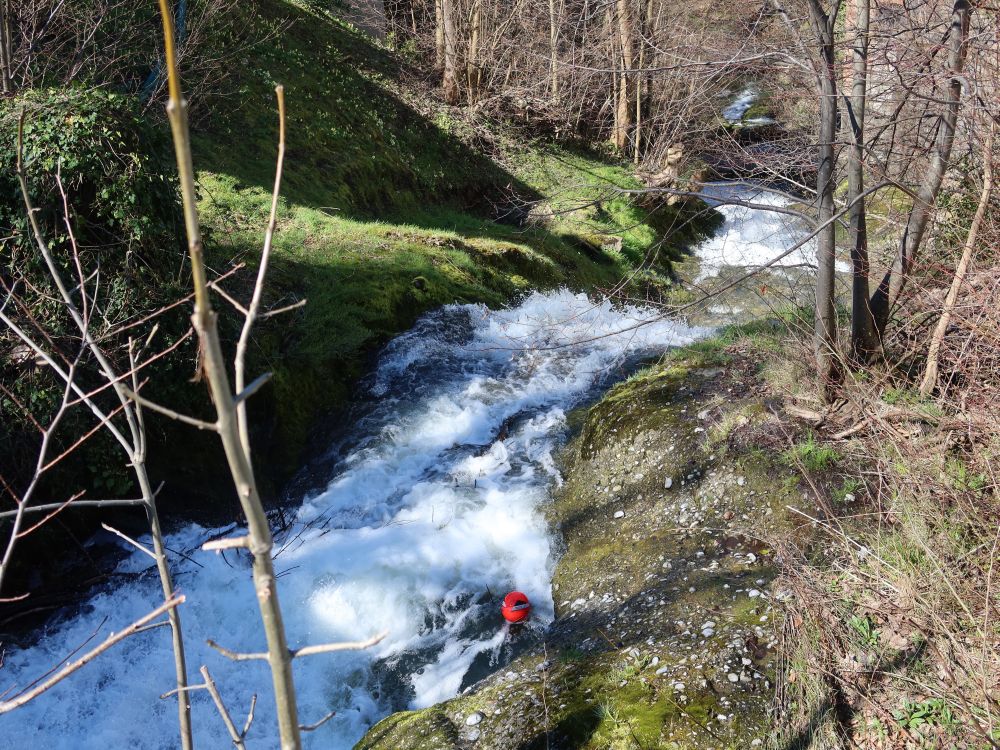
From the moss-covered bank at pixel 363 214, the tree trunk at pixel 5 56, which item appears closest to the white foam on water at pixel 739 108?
the moss-covered bank at pixel 363 214

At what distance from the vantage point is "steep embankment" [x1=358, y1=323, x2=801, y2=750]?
359cm

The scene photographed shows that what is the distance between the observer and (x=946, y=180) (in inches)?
216

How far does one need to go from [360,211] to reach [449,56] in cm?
731

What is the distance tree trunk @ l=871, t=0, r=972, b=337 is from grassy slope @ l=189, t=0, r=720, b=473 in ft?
7.59

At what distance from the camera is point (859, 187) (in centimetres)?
504

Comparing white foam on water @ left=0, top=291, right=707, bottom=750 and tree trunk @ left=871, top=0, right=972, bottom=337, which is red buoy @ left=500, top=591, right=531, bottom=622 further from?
tree trunk @ left=871, top=0, right=972, bottom=337

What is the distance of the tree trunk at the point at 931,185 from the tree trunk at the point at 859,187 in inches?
7.9

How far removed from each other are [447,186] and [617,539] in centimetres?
1088

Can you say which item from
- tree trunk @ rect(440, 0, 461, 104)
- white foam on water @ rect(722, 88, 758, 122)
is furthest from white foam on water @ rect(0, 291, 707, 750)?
white foam on water @ rect(722, 88, 758, 122)

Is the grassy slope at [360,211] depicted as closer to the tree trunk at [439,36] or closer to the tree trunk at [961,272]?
the tree trunk at [439,36]

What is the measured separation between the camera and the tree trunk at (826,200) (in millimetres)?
4734

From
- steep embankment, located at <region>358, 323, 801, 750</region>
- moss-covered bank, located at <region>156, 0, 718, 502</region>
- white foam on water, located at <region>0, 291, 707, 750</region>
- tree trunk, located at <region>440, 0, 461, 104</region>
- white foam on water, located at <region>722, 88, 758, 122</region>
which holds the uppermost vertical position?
tree trunk, located at <region>440, 0, 461, 104</region>

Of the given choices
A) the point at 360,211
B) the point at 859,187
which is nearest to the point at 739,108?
the point at 360,211

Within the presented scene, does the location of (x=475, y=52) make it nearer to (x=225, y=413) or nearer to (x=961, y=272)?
(x=961, y=272)
